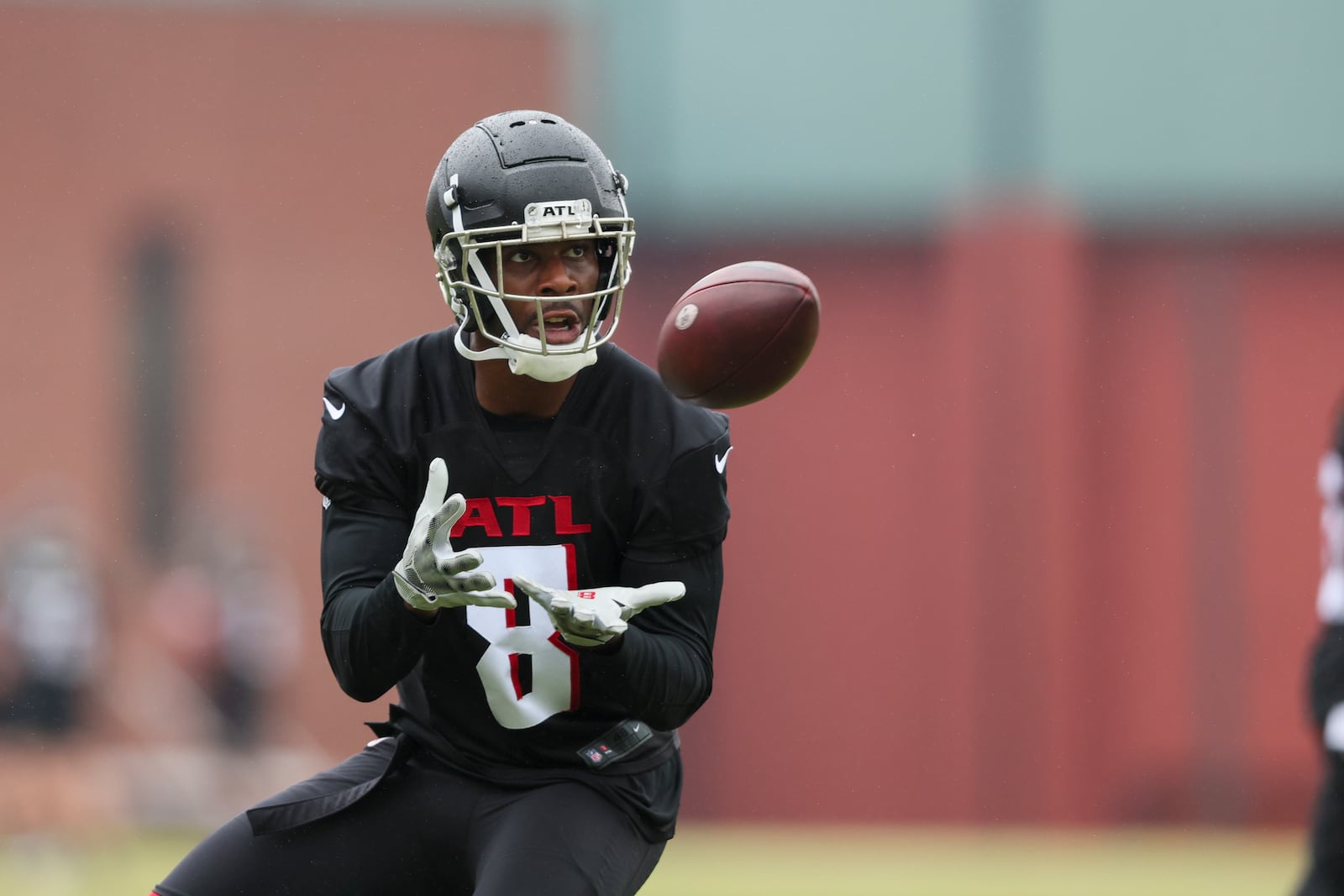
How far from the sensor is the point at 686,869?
30.4ft

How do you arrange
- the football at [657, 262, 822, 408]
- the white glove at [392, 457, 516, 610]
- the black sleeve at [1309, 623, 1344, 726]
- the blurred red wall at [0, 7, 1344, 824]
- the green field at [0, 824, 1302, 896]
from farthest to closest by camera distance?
1. the blurred red wall at [0, 7, 1344, 824]
2. the green field at [0, 824, 1302, 896]
3. the black sleeve at [1309, 623, 1344, 726]
4. the football at [657, 262, 822, 408]
5. the white glove at [392, 457, 516, 610]

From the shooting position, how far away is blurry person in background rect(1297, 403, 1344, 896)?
393cm

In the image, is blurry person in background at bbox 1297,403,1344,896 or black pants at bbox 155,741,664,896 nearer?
black pants at bbox 155,741,664,896

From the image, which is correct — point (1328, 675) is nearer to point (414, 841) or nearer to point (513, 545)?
point (513, 545)

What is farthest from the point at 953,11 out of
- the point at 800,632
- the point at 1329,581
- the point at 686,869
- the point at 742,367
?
the point at 742,367

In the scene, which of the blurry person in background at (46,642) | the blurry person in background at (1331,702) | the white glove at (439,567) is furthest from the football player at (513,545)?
the blurry person in background at (46,642)

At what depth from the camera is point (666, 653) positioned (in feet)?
10.4

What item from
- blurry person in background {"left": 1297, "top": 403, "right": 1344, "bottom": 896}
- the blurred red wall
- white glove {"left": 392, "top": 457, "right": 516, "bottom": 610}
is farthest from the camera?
the blurred red wall

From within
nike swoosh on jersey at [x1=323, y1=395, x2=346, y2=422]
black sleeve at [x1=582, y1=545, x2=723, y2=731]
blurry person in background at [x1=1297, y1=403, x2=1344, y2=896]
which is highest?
nike swoosh on jersey at [x1=323, y1=395, x2=346, y2=422]

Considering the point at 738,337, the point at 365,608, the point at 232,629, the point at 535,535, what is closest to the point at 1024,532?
the point at 232,629

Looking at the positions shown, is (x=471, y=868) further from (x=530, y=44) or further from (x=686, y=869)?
(x=530, y=44)

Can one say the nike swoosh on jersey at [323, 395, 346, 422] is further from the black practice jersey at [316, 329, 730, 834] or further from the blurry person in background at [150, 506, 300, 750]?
the blurry person in background at [150, 506, 300, 750]

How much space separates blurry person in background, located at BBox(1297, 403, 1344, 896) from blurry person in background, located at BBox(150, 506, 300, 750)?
1003 cm

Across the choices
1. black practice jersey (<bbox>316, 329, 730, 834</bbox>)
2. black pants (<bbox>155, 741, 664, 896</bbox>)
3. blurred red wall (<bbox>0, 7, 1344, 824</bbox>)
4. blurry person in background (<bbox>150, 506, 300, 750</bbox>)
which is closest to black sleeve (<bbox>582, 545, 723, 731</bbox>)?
black practice jersey (<bbox>316, 329, 730, 834</bbox>)
